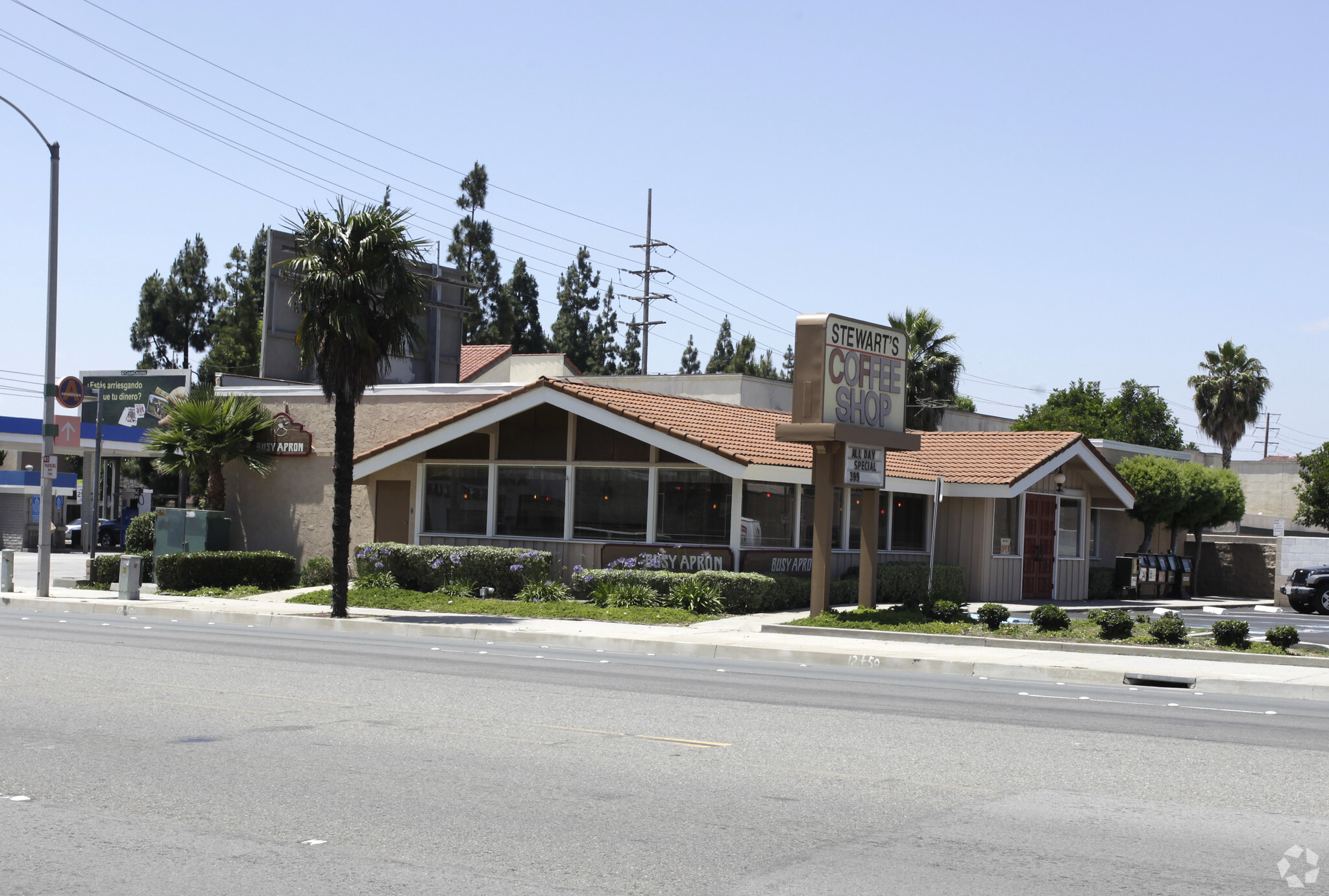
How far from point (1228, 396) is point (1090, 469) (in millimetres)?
30158

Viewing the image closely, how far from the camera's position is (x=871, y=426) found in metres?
21.5

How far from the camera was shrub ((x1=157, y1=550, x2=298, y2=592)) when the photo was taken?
1081 inches

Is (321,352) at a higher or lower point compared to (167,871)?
higher

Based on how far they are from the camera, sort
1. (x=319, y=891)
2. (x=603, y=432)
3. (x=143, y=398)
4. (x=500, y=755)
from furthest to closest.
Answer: (x=143, y=398) < (x=603, y=432) < (x=500, y=755) < (x=319, y=891)

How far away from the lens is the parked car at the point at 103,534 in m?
48.5

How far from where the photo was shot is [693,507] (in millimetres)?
25391

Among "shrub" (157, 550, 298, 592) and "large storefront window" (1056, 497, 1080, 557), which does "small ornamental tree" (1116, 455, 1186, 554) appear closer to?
"large storefront window" (1056, 497, 1080, 557)

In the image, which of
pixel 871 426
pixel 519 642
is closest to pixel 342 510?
pixel 519 642

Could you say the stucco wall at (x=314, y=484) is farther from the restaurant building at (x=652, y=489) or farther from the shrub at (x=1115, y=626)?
the shrub at (x=1115, y=626)

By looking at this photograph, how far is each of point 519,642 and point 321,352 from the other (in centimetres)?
615

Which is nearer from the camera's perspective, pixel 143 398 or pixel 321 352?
pixel 321 352

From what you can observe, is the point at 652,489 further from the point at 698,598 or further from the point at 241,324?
the point at 241,324

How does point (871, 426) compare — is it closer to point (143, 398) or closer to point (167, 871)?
point (167, 871)

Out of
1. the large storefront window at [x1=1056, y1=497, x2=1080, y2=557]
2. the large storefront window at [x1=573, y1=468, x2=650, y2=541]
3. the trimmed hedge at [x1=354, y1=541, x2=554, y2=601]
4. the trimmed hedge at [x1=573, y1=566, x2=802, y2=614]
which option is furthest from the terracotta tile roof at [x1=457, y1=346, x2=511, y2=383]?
the large storefront window at [x1=1056, y1=497, x2=1080, y2=557]
